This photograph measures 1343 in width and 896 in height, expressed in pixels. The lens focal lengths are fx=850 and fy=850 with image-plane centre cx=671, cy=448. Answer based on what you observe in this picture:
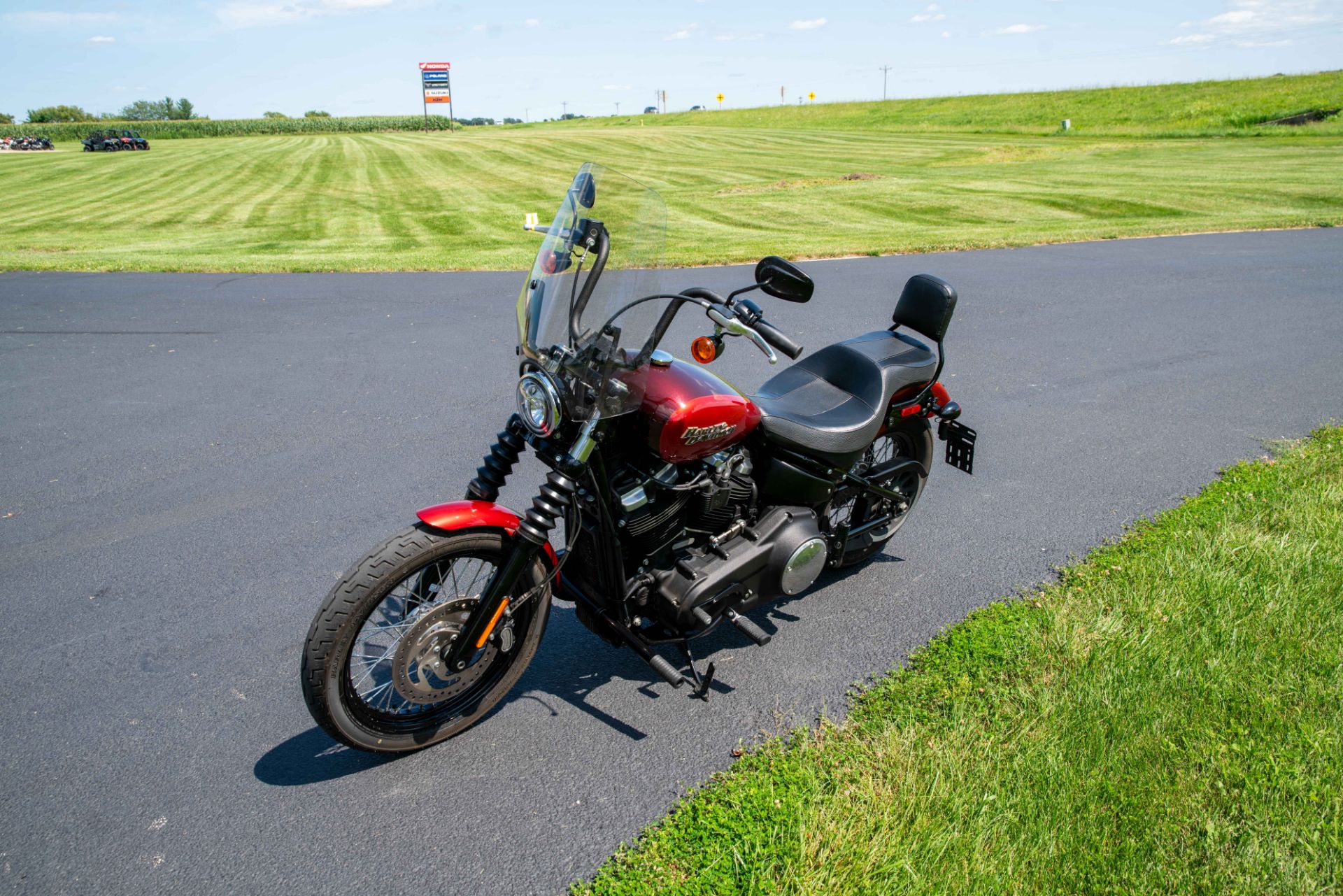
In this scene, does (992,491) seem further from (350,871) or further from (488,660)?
(350,871)

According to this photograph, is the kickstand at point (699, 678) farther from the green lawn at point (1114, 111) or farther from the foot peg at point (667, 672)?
the green lawn at point (1114, 111)

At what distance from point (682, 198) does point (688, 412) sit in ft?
68.8

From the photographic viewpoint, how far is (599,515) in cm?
323

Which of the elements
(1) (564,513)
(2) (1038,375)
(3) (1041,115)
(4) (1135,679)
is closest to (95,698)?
(1) (564,513)

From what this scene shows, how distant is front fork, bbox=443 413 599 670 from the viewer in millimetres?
2938

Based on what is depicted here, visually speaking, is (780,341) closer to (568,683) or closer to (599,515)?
(599,515)

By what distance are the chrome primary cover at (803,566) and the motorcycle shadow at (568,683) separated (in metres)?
0.37

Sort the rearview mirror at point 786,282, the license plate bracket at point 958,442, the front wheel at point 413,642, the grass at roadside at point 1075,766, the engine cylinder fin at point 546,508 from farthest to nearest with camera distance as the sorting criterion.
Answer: the license plate bracket at point 958,442 < the rearview mirror at point 786,282 < the engine cylinder fin at point 546,508 < the front wheel at point 413,642 < the grass at roadside at point 1075,766

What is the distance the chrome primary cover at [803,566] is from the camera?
364 cm

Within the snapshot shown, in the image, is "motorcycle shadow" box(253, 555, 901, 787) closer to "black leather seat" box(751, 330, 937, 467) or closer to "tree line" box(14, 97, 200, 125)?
"black leather seat" box(751, 330, 937, 467)

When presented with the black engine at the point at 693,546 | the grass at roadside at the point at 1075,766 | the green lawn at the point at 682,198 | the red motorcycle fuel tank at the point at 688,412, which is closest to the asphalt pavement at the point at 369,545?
the grass at roadside at the point at 1075,766

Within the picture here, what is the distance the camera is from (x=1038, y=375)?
7434 millimetres

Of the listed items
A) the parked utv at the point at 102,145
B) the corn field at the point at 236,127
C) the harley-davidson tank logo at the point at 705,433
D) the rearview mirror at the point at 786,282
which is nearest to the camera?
the rearview mirror at the point at 786,282

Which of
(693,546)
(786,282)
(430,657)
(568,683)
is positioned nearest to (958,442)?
(693,546)
